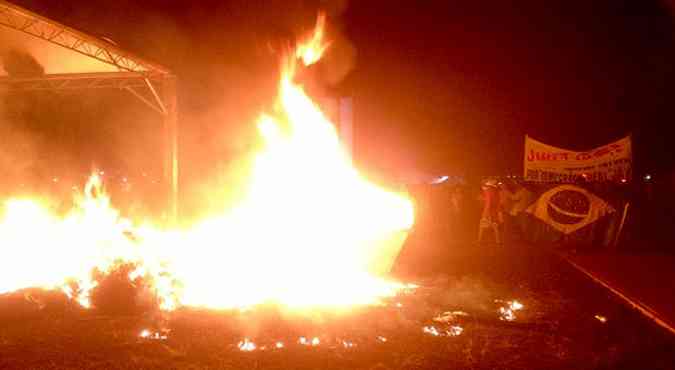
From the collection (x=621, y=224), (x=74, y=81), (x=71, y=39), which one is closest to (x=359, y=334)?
(x=621, y=224)

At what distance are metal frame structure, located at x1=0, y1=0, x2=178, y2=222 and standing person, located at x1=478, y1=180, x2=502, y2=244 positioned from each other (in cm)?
818

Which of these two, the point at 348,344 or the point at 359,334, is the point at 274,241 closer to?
the point at 359,334

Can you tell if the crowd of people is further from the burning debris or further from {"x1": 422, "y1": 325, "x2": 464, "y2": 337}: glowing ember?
Result: {"x1": 422, "y1": 325, "x2": 464, "y2": 337}: glowing ember

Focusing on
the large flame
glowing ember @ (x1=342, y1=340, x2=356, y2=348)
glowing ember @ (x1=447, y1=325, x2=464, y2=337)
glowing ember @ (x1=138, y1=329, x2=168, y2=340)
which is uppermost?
the large flame

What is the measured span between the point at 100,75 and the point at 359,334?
11199 mm

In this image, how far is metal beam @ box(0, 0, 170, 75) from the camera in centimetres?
1047

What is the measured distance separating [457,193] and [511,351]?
9.09m

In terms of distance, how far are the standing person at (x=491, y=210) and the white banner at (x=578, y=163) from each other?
1.13 m

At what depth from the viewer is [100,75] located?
12.8 m

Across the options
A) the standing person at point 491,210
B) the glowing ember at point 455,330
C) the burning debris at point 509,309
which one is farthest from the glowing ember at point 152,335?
the standing person at point 491,210

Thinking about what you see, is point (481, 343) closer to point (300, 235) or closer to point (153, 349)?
point (153, 349)

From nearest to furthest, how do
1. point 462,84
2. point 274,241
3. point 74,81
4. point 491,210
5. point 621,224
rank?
point 274,241
point 621,224
point 491,210
point 74,81
point 462,84

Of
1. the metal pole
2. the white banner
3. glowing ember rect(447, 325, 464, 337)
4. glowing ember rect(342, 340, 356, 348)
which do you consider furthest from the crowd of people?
glowing ember rect(342, 340, 356, 348)

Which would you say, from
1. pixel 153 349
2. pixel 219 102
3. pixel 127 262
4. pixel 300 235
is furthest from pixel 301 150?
pixel 219 102
